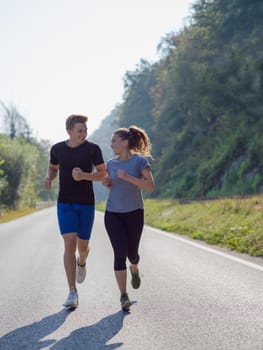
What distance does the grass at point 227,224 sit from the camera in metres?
11.8

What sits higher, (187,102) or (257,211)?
(187,102)

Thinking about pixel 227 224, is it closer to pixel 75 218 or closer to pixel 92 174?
pixel 75 218

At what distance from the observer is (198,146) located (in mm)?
49250

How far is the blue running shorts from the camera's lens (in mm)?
6500

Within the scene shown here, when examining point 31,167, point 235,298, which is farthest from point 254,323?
point 31,167

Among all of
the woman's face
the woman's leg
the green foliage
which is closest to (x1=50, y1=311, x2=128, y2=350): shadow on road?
the woman's leg

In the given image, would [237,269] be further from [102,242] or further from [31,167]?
[31,167]

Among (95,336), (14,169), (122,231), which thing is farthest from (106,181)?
(14,169)

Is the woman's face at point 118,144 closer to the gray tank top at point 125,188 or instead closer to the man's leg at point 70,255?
the gray tank top at point 125,188

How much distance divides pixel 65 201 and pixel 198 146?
43.2 metres

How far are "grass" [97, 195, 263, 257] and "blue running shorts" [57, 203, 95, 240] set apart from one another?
15.4ft

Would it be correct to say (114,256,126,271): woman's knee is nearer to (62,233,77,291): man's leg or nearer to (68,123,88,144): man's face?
(62,233,77,291): man's leg

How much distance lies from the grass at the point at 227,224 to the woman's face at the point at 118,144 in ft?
16.2

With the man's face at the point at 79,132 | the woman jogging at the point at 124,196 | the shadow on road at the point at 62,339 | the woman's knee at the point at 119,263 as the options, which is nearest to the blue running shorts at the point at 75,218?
the woman jogging at the point at 124,196
